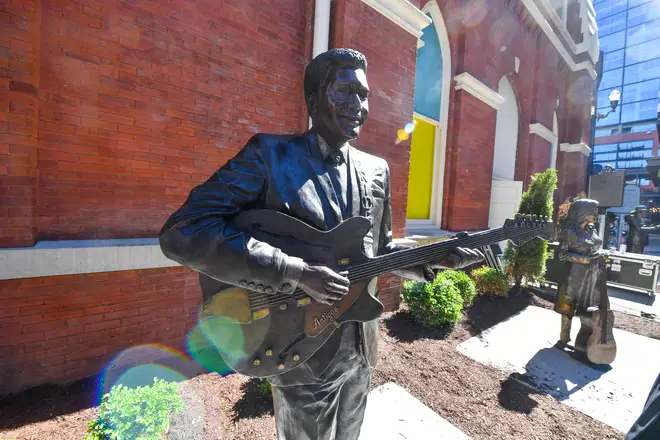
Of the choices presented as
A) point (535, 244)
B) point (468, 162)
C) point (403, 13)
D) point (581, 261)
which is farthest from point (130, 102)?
point (535, 244)

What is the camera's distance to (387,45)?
16.8 feet

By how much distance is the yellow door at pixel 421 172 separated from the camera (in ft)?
25.9

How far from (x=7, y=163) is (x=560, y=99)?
19.3m

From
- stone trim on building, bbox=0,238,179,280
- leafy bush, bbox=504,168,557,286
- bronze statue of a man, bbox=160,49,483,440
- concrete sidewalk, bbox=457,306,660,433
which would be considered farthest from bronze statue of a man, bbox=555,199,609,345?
stone trim on building, bbox=0,238,179,280

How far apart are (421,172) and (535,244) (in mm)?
3128

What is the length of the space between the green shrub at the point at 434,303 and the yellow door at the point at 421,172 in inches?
123

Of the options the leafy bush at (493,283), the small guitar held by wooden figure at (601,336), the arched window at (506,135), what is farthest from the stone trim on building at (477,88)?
the small guitar held by wooden figure at (601,336)

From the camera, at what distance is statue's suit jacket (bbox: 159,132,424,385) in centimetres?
112

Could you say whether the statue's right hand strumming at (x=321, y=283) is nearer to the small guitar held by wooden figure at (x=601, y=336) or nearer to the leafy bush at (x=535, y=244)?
the small guitar held by wooden figure at (x=601, y=336)

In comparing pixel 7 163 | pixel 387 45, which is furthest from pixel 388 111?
pixel 7 163

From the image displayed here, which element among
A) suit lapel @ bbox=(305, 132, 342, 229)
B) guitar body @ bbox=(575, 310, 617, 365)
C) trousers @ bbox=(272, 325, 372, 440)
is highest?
suit lapel @ bbox=(305, 132, 342, 229)

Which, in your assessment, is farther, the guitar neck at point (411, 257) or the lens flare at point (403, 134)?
the lens flare at point (403, 134)

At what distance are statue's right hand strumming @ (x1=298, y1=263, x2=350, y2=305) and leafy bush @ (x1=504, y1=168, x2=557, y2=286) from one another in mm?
7111

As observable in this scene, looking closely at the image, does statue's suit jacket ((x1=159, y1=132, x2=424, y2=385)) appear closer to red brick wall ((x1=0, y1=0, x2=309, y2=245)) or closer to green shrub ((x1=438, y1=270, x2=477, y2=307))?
red brick wall ((x1=0, y1=0, x2=309, y2=245))
